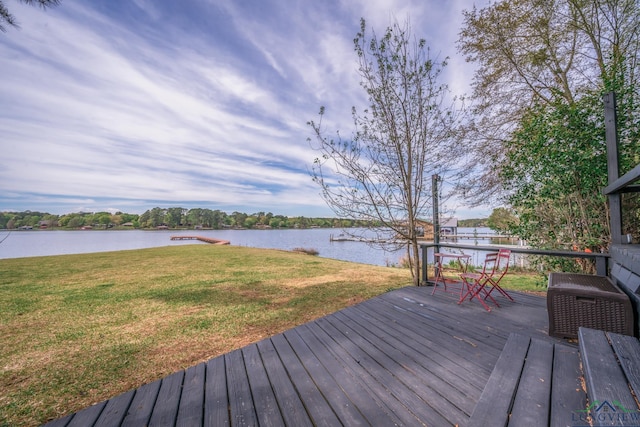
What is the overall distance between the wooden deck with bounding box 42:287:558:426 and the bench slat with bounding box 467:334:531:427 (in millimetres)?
348

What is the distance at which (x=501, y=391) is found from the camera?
1.24 m

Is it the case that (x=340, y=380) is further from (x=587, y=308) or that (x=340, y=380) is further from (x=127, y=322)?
(x=127, y=322)

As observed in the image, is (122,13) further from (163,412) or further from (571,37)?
(571,37)

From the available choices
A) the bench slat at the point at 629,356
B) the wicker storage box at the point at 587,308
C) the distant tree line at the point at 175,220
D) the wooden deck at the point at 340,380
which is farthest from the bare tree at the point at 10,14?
the distant tree line at the point at 175,220

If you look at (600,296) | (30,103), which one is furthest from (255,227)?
(600,296)

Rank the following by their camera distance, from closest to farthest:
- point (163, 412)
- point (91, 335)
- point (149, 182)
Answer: point (163, 412) → point (91, 335) → point (149, 182)

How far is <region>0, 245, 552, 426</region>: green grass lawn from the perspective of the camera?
254 centimetres

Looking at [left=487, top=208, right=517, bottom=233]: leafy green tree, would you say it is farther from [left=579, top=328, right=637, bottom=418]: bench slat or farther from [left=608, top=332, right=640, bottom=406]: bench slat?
[left=579, top=328, right=637, bottom=418]: bench slat

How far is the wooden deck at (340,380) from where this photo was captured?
1.59 metres

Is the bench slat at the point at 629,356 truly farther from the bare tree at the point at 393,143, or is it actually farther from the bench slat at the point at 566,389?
the bare tree at the point at 393,143

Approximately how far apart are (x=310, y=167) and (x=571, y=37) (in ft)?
21.8

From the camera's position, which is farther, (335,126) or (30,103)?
(30,103)

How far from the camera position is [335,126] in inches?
213

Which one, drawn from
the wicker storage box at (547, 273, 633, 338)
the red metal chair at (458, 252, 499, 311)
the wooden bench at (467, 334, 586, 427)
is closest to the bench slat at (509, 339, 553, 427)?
the wooden bench at (467, 334, 586, 427)
